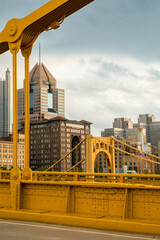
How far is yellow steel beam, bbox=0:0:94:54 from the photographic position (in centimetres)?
1189

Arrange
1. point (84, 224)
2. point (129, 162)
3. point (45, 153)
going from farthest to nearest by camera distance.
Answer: point (45, 153) → point (129, 162) → point (84, 224)

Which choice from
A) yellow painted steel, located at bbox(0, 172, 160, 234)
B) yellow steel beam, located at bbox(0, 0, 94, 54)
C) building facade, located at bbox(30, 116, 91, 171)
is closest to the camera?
yellow painted steel, located at bbox(0, 172, 160, 234)

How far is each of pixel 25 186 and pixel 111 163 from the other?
4381 cm

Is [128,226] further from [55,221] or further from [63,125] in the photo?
[63,125]

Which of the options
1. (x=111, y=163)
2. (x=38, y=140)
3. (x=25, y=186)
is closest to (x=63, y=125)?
(x=38, y=140)

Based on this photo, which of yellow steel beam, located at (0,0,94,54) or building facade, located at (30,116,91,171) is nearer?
yellow steel beam, located at (0,0,94,54)

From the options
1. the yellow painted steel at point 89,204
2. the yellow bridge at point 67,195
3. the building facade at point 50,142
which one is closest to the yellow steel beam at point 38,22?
the yellow bridge at point 67,195

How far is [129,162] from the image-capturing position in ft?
559

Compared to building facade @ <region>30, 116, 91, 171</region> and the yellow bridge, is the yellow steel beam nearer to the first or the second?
the yellow bridge

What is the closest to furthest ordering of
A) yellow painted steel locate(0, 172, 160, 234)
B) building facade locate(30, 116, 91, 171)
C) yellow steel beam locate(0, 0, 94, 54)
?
yellow painted steel locate(0, 172, 160, 234), yellow steel beam locate(0, 0, 94, 54), building facade locate(30, 116, 91, 171)

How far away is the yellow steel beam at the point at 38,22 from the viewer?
1189 cm

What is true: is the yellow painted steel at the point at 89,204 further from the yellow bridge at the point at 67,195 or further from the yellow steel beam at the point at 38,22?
the yellow steel beam at the point at 38,22

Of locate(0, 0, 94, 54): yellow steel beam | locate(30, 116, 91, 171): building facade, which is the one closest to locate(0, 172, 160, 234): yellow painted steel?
locate(0, 0, 94, 54): yellow steel beam

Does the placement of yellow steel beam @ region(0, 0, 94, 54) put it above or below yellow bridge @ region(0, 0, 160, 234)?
above
